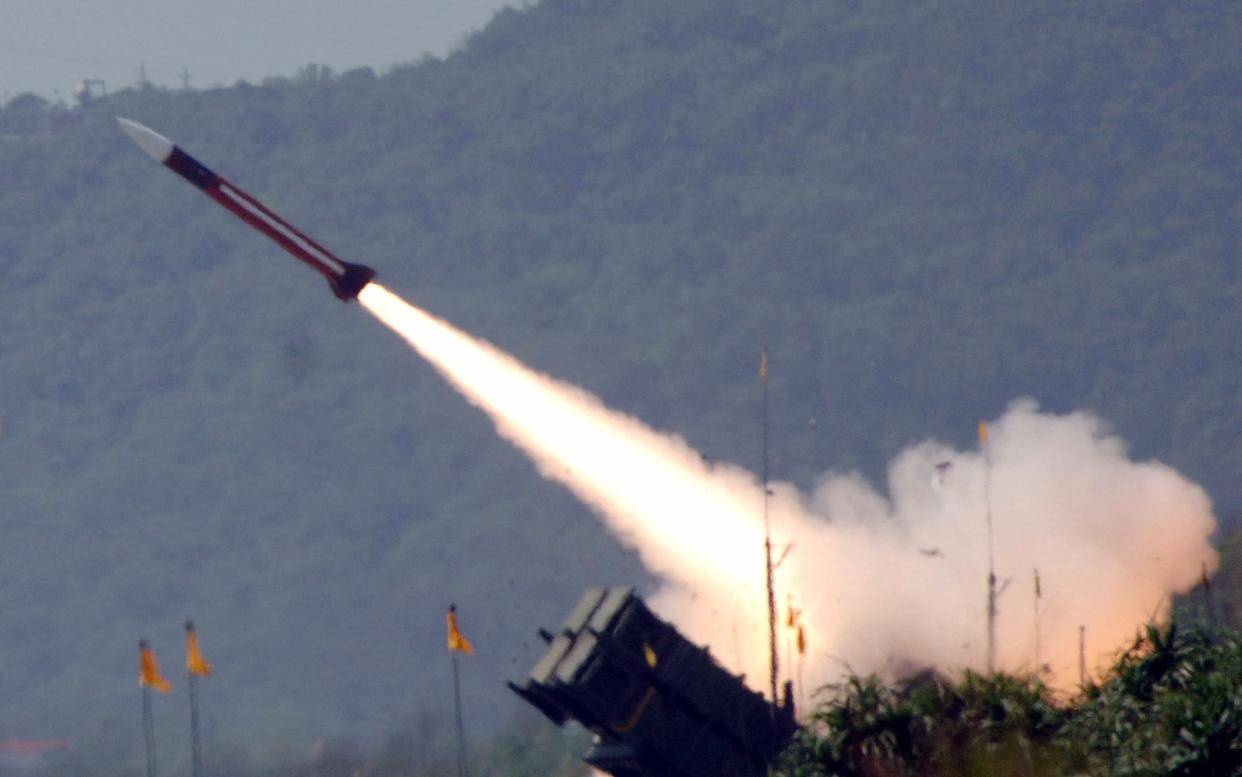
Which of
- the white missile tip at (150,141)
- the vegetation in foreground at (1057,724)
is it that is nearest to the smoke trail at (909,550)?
the white missile tip at (150,141)

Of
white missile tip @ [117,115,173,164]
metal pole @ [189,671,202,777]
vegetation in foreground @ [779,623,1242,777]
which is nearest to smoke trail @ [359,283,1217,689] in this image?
metal pole @ [189,671,202,777]

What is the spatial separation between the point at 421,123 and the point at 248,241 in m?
22.6

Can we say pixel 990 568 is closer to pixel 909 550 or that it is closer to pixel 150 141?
pixel 909 550

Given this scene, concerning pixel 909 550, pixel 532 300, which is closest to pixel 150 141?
pixel 909 550

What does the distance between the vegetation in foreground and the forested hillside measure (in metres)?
42.7

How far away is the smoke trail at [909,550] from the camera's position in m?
53.9

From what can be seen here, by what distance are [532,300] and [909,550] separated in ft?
270

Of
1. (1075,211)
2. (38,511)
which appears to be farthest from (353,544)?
(1075,211)

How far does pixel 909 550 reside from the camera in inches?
2269

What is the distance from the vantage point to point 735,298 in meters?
137

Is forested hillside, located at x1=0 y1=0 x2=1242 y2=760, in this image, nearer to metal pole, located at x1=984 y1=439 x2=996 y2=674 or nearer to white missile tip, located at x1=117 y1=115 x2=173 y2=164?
metal pole, located at x1=984 y1=439 x2=996 y2=674

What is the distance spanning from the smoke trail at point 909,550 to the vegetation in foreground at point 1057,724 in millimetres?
18808

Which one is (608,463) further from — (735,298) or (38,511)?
(735,298)

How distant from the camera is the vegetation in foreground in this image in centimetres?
2878
